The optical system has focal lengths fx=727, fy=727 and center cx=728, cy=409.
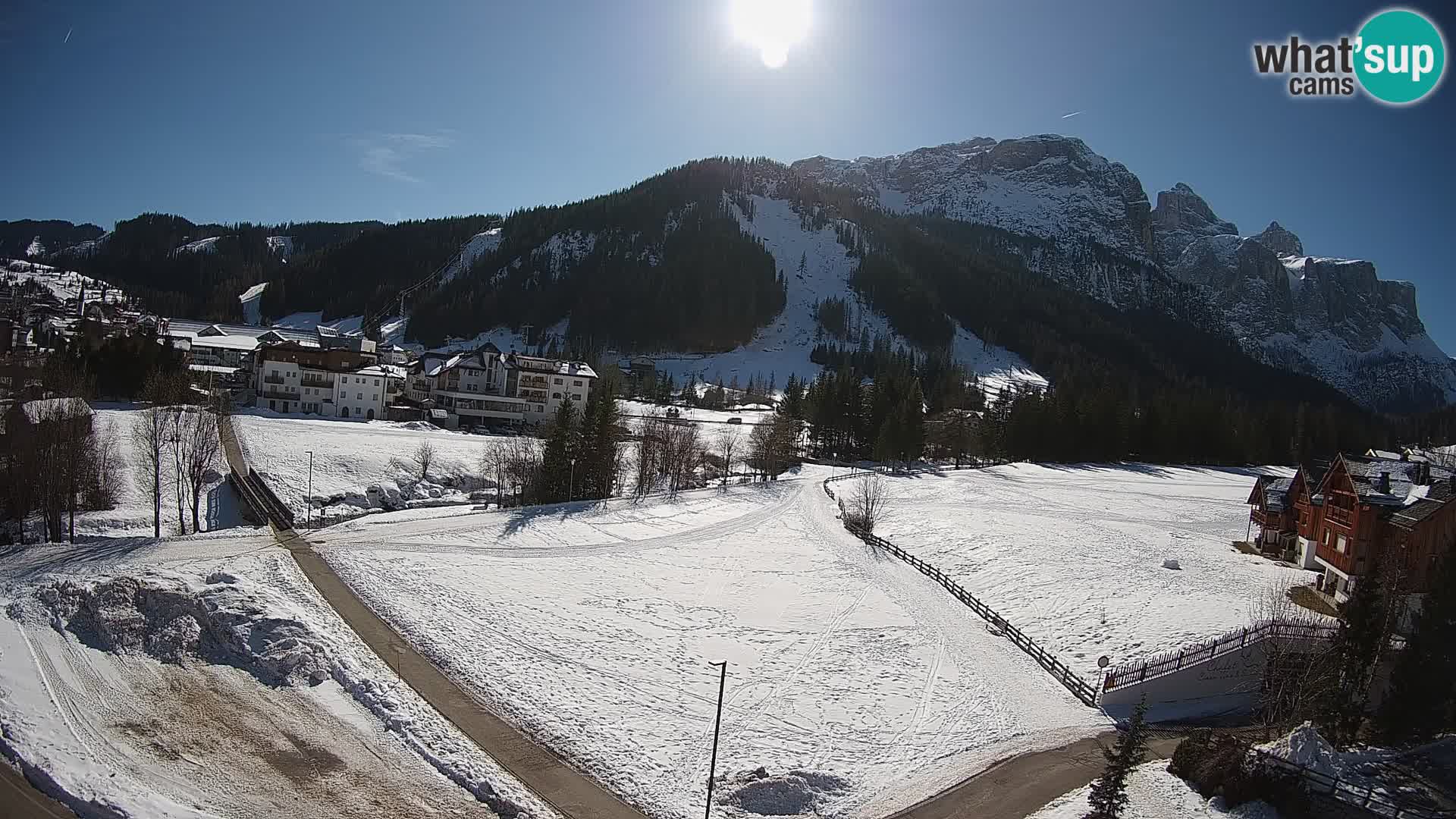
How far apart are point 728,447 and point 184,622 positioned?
57.3 meters

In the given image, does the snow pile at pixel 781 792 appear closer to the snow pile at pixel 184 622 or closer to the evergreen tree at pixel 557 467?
the snow pile at pixel 184 622

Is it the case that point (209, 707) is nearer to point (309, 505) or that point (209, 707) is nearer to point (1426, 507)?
point (309, 505)

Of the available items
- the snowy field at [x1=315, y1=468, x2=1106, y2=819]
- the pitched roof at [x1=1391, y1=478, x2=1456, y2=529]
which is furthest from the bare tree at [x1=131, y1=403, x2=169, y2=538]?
the pitched roof at [x1=1391, y1=478, x2=1456, y2=529]

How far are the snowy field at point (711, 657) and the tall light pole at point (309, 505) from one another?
2.47m

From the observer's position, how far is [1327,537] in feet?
123

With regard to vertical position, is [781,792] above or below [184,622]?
below

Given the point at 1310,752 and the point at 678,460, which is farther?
the point at 678,460

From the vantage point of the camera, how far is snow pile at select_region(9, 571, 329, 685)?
77.2 ft

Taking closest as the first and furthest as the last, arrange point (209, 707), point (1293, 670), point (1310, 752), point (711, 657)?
point (1310, 752) → point (209, 707) → point (1293, 670) → point (711, 657)

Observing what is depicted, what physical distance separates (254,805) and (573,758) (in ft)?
24.6

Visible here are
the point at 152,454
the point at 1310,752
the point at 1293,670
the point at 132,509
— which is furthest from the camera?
the point at 132,509

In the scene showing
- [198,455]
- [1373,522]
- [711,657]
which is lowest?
[711,657]

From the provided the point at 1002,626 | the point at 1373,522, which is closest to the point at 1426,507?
the point at 1373,522

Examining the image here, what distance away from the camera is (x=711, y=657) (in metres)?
28.5
